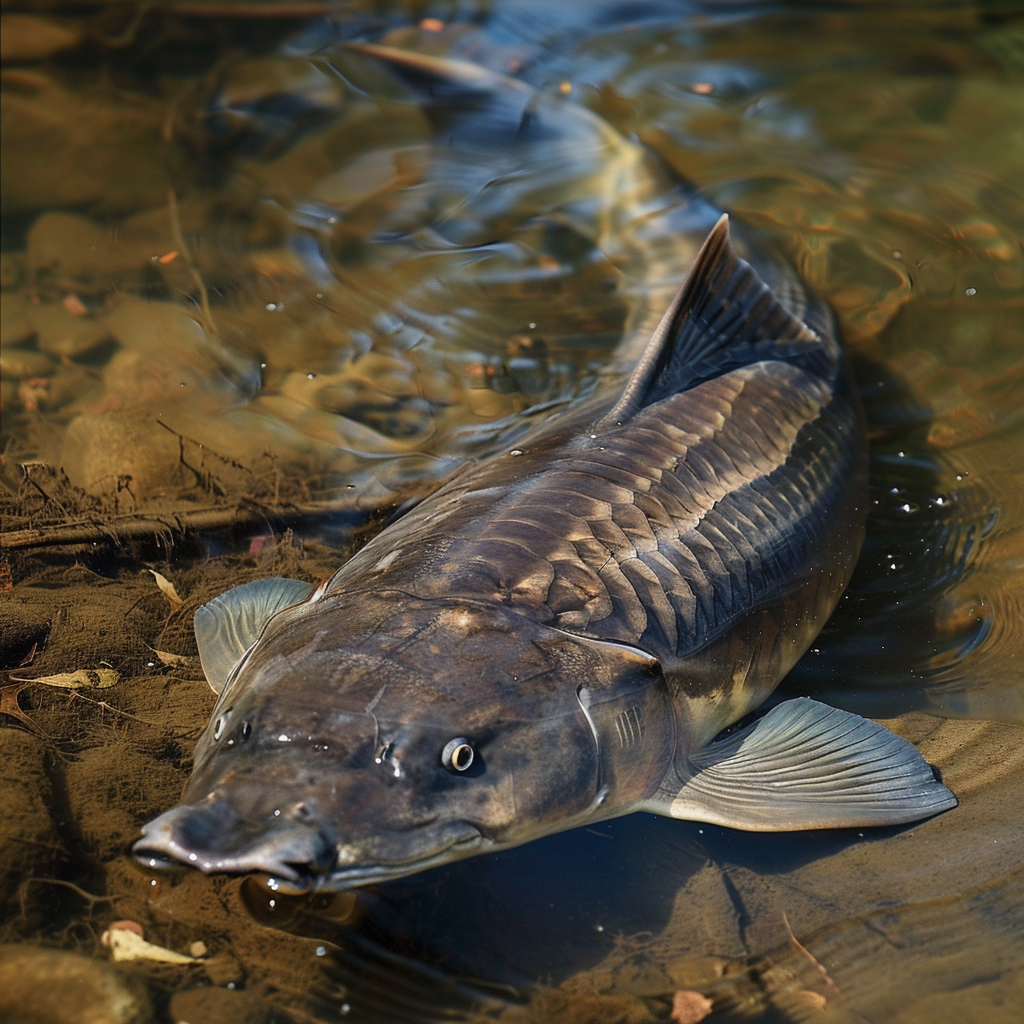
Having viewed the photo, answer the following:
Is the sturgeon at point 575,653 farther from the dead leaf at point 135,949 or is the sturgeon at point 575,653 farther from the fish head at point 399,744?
the dead leaf at point 135,949

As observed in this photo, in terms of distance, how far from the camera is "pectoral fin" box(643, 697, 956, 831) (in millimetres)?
3115

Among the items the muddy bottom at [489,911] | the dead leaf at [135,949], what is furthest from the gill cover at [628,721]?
the dead leaf at [135,949]

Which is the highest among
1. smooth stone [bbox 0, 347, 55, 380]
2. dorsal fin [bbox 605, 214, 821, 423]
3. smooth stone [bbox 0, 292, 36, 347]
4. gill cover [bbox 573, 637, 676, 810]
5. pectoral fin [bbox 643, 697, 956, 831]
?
dorsal fin [bbox 605, 214, 821, 423]

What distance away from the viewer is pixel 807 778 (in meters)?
3.27

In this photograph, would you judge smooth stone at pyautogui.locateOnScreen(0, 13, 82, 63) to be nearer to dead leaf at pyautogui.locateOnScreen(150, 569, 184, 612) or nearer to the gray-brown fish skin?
dead leaf at pyautogui.locateOnScreen(150, 569, 184, 612)

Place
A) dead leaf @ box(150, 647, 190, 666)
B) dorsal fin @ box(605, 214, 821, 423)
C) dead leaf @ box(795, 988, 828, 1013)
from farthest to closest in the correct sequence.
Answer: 1. dorsal fin @ box(605, 214, 821, 423)
2. dead leaf @ box(150, 647, 190, 666)
3. dead leaf @ box(795, 988, 828, 1013)

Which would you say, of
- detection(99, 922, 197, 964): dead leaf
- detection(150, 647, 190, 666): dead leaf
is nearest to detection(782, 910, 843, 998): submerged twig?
detection(99, 922, 197, 964): dead leaf

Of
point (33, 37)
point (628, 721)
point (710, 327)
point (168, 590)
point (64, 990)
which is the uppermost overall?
point (710, 327)

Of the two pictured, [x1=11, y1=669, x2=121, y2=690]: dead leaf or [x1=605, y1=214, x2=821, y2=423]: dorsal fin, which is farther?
[x1=605, y1=214, x2=821, y2=423]: dorsal fin

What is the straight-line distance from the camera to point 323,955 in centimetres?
272

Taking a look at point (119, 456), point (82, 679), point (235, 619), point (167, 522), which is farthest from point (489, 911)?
point (119, 456)

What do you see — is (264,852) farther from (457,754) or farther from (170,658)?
(170,658)

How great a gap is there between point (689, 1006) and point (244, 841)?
1.27 m

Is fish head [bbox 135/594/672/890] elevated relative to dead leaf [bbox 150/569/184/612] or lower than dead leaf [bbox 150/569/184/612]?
elevated
